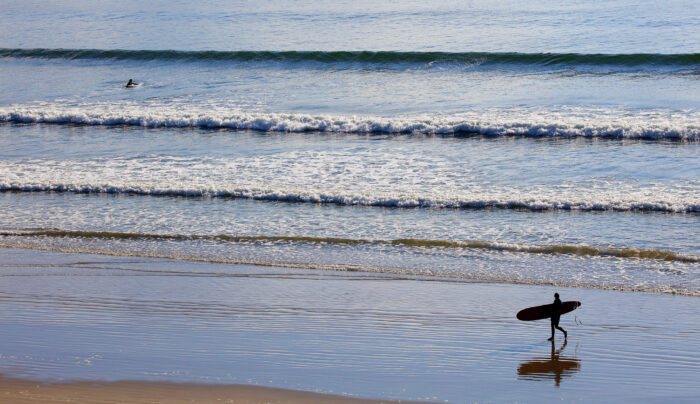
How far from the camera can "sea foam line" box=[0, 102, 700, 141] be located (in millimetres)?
18906

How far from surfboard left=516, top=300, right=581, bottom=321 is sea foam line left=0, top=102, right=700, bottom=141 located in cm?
1155

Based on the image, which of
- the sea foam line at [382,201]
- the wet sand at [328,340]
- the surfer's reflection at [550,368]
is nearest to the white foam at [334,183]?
the sea foam line at [382,201]

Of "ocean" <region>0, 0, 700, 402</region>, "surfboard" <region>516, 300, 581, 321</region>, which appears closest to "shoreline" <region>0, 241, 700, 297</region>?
"ocean" <region>0, 0, 700, 402</region>

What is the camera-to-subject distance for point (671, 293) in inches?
380

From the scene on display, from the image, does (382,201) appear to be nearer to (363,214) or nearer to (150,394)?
(363,214)

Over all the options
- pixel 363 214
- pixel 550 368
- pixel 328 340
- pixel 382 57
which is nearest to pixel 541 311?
pixel 550 368

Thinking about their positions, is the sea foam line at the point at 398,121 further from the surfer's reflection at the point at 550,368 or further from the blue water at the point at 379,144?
the surfer's reflection at the point at 550,368

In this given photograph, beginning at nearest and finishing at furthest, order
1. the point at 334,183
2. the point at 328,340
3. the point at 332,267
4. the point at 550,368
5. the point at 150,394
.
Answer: the point at 150,394 < the point at 550,368 < the point at 328,340 < the point at 332,267 < the point at 334,183

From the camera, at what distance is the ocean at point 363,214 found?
312 inches

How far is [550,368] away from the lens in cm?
762

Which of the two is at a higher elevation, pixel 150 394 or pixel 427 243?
pixel 427 243

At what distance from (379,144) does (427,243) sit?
7573 millimetres

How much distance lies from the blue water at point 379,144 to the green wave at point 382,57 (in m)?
0.10

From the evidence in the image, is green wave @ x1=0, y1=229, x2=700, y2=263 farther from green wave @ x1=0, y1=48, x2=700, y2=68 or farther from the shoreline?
green wave @ x1=0, y1=48, x2=700, y2=68
